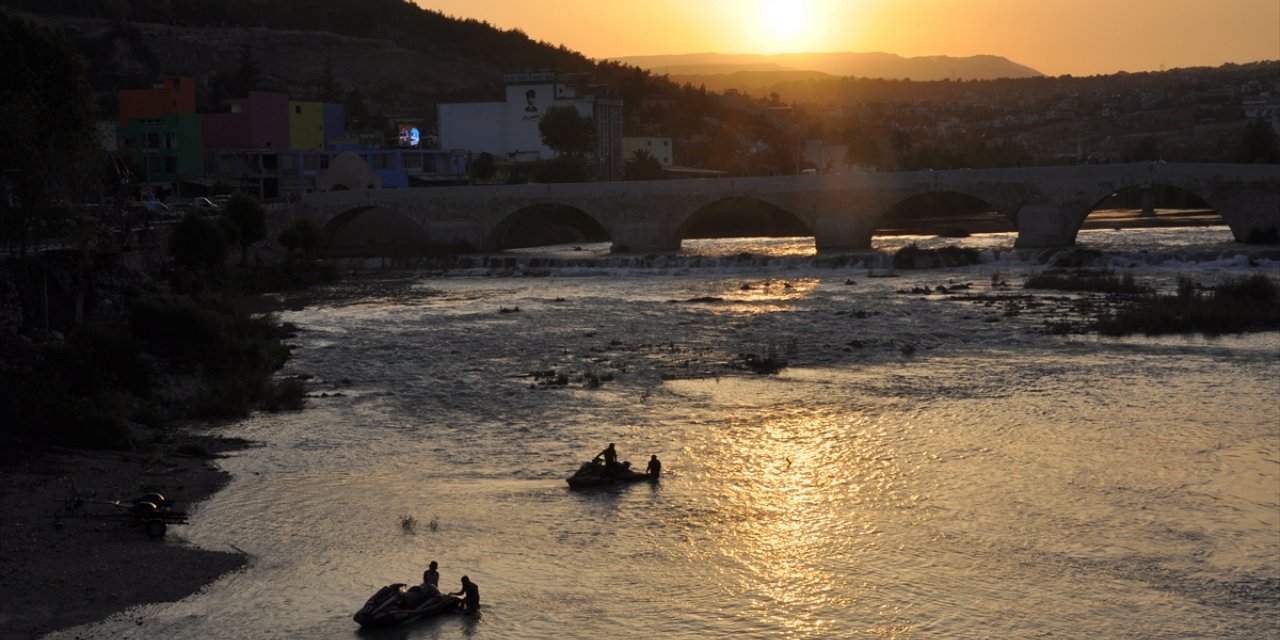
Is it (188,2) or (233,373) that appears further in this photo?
(188,2)

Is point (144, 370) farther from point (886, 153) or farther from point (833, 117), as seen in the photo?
point (833, 117)

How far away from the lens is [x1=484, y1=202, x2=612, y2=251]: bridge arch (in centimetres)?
5666

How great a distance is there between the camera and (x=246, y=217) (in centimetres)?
4441

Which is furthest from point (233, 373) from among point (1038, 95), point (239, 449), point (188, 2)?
point (1038, 95)

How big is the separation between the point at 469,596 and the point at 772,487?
17.6 ft

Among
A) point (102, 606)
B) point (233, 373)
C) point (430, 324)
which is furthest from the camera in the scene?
point (430, 324)

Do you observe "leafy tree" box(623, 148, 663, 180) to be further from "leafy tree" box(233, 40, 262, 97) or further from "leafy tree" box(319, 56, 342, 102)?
"leafy tree" box(233, 40, 262, 97)

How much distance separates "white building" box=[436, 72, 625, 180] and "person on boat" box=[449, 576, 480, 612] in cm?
6842

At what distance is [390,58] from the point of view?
126m

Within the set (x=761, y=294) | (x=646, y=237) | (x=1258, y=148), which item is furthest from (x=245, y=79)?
(x=761, y=294)

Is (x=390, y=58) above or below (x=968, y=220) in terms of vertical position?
above

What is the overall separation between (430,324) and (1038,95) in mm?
174268

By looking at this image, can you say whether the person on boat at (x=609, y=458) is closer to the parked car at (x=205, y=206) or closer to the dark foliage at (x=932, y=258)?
the dark foliage at (x=932, y=258)

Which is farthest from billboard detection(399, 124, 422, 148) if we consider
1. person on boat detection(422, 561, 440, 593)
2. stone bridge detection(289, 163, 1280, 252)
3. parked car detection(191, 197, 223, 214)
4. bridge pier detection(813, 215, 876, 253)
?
person on boat detection(422, 561, 440, 593)
